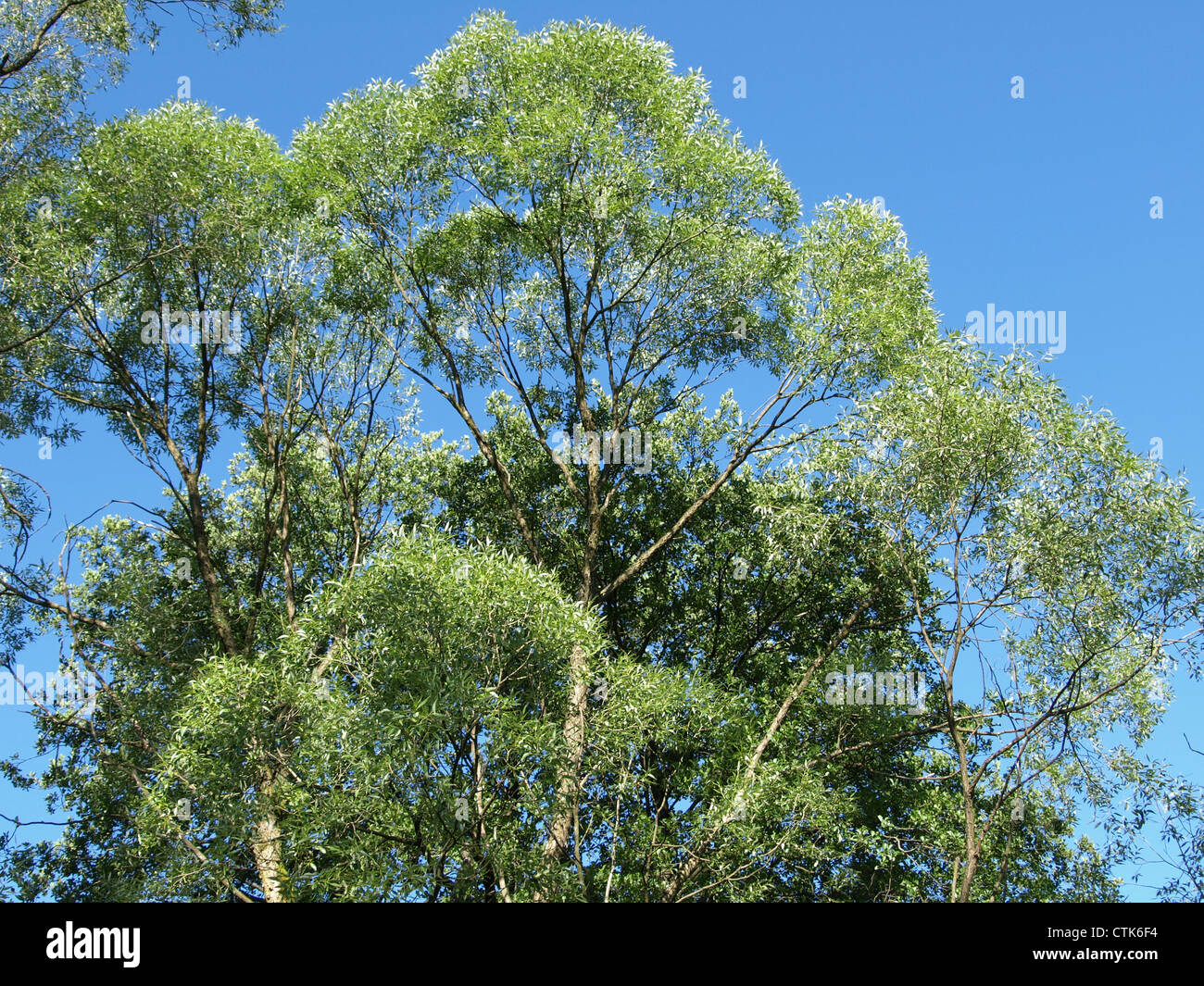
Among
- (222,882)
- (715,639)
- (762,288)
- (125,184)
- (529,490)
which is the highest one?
(125,184)

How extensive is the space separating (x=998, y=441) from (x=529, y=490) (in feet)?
40.4

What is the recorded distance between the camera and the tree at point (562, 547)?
14.5 m

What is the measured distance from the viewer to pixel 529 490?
973 inches

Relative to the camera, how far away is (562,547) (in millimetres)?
23484

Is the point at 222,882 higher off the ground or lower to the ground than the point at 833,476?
lower

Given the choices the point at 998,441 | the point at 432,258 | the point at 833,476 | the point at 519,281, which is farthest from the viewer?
the point at 519,281

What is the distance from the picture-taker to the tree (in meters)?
14.5

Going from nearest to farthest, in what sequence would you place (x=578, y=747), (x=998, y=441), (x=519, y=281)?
(x=578, y=747) < (x=998, y=441) < (x=519, y=281)

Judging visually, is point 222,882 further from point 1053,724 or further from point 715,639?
point 1053,724

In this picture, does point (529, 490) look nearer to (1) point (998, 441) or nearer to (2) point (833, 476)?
(2) point (833, 476)

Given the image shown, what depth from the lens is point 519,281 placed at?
76.5ft
